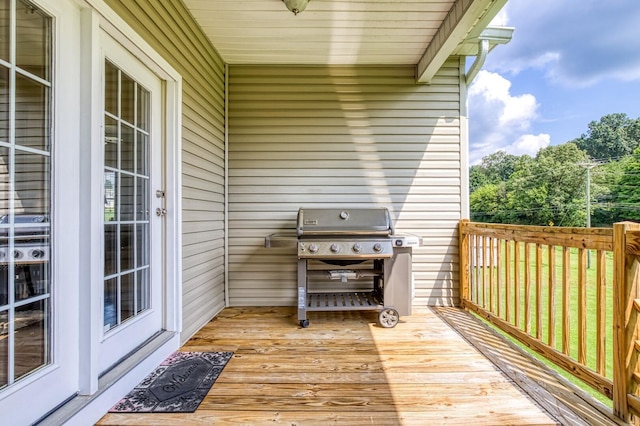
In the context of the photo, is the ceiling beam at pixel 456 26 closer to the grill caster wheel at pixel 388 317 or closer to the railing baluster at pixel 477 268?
the railing baluster at pixel 477 268

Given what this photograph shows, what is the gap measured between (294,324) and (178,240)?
1315 mm

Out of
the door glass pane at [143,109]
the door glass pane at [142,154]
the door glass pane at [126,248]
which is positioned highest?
the door glass pane at [143,109]

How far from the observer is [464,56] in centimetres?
342

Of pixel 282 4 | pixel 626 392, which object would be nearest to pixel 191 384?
pixel 626 392

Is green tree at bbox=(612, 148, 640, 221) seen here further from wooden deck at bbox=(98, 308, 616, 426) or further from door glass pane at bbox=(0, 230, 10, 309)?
door glass pane at bbox=(0, 230, 10, 309)

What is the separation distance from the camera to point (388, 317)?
279 cm

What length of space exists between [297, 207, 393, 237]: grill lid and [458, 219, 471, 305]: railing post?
990 mm

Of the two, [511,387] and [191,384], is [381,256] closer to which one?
[511,387]

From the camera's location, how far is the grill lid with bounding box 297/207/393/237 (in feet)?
9.36

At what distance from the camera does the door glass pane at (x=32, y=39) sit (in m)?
1.25

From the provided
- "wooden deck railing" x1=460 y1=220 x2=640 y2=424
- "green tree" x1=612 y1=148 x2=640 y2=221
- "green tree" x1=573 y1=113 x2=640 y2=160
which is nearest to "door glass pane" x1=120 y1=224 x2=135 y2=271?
"wooden deck railing" x1=460 y1=220 x2=640 y2=424

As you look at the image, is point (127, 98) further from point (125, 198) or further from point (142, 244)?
point (142, 244)

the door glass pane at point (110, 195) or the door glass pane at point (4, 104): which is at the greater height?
the door glass pane at point (4, 104)

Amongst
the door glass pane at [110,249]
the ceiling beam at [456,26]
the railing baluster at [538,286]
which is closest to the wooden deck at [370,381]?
the railing baluster at [538,286]
